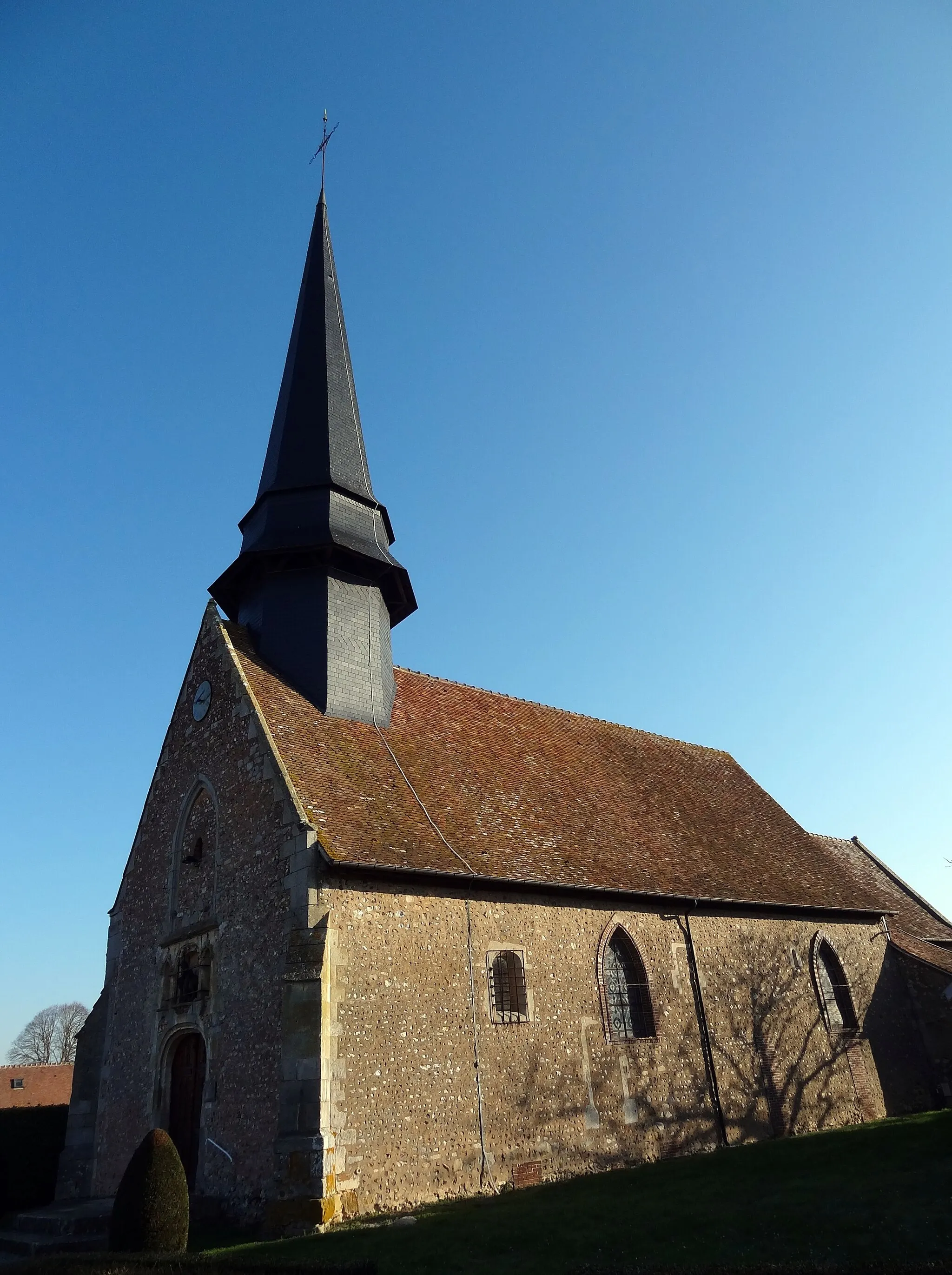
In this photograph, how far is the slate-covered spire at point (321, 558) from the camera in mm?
15289

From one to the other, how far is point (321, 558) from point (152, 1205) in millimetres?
10004

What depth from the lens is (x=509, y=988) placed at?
12430 mm

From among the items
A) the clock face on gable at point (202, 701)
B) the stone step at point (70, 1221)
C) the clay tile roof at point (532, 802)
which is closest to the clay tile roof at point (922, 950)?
the clay tile roof at point (532, 802)

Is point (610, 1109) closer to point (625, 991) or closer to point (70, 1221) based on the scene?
point (625, 991)

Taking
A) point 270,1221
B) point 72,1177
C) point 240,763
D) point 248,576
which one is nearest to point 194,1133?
point 270,1221

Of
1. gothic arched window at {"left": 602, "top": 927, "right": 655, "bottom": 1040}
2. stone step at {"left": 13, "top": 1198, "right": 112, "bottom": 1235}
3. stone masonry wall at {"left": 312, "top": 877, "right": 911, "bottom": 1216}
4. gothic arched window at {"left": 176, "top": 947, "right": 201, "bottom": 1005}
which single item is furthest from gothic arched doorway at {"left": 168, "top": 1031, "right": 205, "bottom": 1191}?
gothic arched window at {"left": 602, "top": 927, "right": 655, "bottom": 1040}

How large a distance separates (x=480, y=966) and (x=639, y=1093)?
342cm

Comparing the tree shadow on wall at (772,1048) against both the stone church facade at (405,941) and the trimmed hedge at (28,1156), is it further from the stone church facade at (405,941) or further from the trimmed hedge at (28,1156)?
the trimmed hedge at (28,1156)

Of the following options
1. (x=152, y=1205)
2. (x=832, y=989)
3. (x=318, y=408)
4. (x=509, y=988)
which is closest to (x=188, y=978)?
(x=152, y=1205)

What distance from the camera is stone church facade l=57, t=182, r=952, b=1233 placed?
35.6ft

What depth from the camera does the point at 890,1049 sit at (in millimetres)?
17391

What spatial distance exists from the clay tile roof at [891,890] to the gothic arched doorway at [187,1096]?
14.5 m

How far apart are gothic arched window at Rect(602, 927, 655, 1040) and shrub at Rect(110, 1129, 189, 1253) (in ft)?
21.6

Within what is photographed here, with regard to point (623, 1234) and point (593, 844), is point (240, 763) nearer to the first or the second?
point (593, 844)
